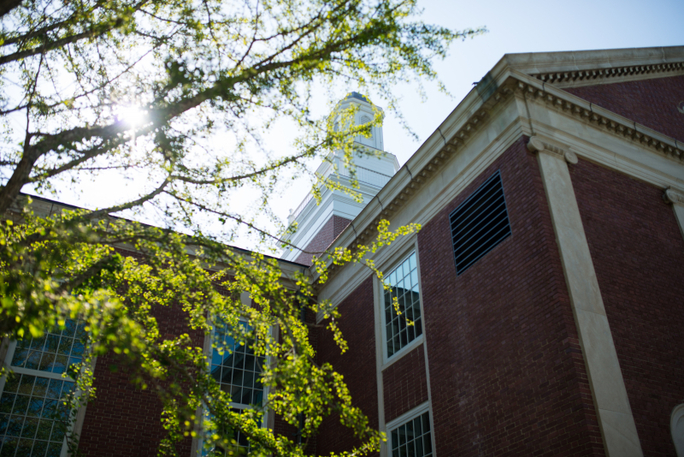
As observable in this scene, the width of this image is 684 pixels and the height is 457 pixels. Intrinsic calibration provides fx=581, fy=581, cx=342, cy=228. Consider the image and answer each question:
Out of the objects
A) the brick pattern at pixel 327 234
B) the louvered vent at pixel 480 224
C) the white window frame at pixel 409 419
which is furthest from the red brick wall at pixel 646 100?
the brick pattern at pixel 327 234

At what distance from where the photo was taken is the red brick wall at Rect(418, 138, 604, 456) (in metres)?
8.44

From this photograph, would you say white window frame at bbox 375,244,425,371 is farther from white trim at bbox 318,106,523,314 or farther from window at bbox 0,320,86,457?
window at bbox 0,320,86,457

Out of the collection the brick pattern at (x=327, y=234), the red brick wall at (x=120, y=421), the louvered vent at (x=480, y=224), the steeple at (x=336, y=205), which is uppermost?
the steeple at (x=336, y=205)

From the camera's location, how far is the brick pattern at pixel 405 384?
1182cm

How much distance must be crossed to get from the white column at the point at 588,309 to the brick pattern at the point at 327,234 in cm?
1277

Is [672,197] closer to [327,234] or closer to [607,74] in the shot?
[607,74]

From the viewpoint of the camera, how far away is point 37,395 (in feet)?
42.4

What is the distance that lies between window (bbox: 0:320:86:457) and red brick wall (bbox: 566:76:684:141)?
12.4 m

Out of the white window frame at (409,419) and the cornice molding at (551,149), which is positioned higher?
the cornice molding at (551,149)

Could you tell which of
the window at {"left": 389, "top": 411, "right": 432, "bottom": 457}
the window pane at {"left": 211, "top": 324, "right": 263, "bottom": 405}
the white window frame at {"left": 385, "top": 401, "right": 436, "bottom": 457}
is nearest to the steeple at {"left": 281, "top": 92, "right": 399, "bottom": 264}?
the window pane at {"left": 211, "top": 324, "right": 263, "bottom": 405}

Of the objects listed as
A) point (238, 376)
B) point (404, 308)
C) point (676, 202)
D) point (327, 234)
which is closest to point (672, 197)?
point (676, 202)

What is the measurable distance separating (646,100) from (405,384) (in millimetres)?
9076

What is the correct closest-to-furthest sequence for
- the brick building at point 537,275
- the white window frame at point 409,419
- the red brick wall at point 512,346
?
the red brick wall at point 512,346, the brick building at point 537,275, the white window frame at point 409,419

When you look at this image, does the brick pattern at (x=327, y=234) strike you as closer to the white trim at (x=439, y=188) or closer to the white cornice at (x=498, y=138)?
the white trim at (x=439, y=188)
